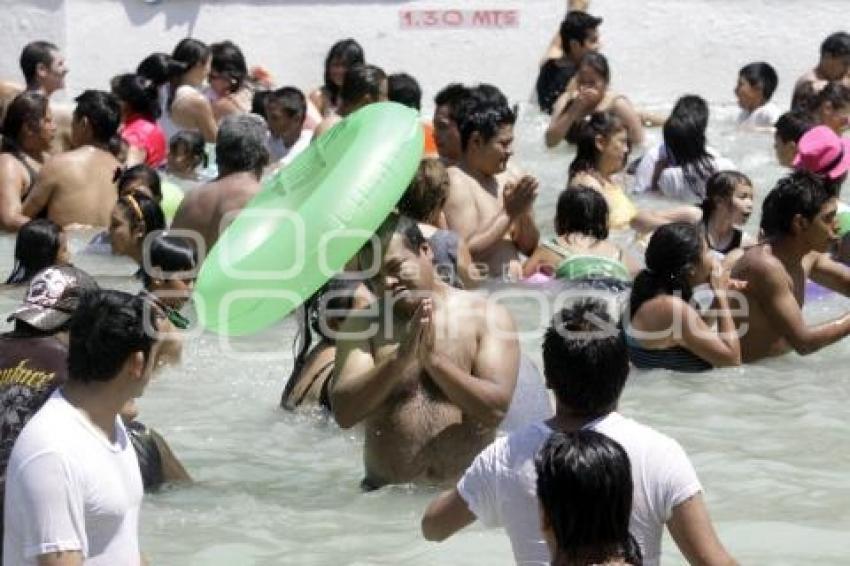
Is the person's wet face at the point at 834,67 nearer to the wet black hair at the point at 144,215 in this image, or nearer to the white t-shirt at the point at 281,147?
the white t-shirt at the point at 281,147

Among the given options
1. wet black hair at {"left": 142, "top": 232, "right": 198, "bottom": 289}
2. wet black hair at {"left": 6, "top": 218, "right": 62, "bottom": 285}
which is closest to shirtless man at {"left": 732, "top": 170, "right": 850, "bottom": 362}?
wet black hair at {"left": 142, "top": 232, "right": 198, "bottom": 289}

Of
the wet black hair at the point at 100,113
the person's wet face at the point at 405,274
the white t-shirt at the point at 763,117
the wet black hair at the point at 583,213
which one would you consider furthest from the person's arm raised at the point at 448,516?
the white t-shirt at the point at 763,117

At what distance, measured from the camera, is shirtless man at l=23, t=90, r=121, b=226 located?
11.2m

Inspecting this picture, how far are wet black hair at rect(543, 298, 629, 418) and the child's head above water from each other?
10.7 metres

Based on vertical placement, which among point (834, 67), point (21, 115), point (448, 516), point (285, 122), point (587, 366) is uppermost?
point (587, 366)

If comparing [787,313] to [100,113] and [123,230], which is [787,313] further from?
[100,113]

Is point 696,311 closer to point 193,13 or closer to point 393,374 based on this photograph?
point 393,374

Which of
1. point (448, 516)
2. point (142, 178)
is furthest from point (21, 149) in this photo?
point (448, 516)

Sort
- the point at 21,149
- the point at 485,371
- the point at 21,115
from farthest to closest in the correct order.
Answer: the point at 21,149 → the point at 21,115 → the point at 485,371

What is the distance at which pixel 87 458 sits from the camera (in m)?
4.19

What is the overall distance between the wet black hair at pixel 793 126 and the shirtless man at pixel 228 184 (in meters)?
3.59

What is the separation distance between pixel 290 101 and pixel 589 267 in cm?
404

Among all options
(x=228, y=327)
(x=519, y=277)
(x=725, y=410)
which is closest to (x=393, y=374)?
(x=228, y=327)

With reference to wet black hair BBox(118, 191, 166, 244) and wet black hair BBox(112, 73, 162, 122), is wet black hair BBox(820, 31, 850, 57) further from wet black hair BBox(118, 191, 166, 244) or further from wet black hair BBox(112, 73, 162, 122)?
wet black hair BBox(118, 191, 166, 244)
